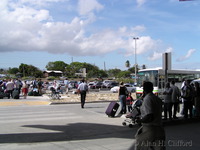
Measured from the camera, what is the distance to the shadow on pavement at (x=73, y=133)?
7.32 m

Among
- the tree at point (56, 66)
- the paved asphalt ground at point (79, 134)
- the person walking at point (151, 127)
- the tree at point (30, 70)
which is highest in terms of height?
the tree at point (56, 66)

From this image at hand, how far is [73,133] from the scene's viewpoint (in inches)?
321

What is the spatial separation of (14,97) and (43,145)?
14.3m

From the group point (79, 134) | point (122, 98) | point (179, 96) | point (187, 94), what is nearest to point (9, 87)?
point (122, 98)

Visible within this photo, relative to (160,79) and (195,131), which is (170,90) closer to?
(195,131)

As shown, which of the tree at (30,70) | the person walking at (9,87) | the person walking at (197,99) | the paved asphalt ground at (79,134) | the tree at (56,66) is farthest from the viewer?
the tree at (56,66)

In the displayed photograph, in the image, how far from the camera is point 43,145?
6.67 m

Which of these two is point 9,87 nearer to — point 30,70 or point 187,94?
point 187,94

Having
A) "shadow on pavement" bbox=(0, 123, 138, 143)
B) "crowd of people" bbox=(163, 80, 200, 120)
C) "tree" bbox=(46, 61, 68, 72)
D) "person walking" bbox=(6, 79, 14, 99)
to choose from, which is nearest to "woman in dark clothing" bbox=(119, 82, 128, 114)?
"crowd of people" bbox=(163, 80, 200, 120)

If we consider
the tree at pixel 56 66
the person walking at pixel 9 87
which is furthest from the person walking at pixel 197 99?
the tree at pixel 56 66

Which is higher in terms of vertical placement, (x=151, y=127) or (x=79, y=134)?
(x=151, y=127)

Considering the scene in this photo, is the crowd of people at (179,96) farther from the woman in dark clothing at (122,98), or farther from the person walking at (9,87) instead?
the person walking at (9,87)

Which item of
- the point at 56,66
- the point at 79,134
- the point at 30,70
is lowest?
the point at 79,134

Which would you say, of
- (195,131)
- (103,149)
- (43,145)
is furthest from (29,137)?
(195,131)
